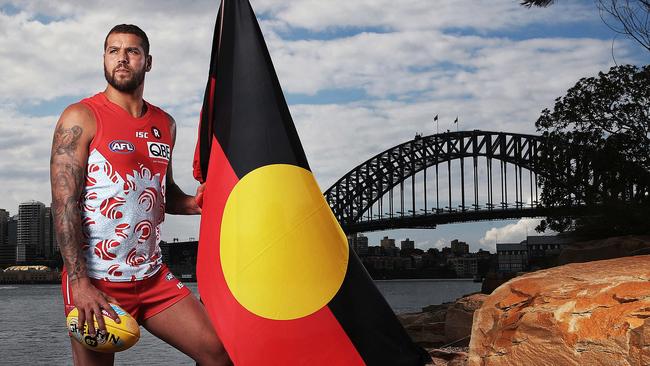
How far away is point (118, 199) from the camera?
7.97ft

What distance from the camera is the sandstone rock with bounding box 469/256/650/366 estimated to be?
9.73ft

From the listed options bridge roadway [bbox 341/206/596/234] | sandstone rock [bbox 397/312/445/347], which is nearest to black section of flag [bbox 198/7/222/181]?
sandstone rock [bbox 397/312/445/347]

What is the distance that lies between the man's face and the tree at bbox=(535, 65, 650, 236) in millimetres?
19589

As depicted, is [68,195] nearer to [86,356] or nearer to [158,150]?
[158,150]

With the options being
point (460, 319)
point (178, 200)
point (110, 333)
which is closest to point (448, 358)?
point (460, 319)

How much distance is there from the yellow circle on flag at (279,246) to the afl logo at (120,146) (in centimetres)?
35

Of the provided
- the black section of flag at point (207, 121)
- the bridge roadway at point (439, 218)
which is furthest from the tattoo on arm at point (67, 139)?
the bridge roadway at point (439, 218)

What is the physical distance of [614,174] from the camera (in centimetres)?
2269

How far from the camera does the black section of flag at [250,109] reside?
2564mm

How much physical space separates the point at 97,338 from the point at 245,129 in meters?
0.79

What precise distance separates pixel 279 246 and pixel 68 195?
2.11ft

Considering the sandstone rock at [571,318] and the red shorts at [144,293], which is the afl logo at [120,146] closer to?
the red shorts at [144,293]

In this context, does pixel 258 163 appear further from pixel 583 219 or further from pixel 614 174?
pixel 614 174

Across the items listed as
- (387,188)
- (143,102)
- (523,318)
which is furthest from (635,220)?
(387,188)
